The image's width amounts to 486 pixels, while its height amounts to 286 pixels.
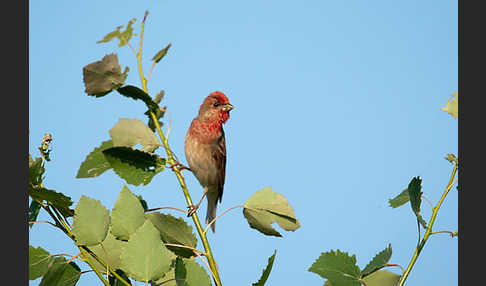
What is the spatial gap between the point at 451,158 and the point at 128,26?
0.87 meters

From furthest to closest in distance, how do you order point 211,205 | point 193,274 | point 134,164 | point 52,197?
point 211,205, point 134,164, point 52,197, point 193,274

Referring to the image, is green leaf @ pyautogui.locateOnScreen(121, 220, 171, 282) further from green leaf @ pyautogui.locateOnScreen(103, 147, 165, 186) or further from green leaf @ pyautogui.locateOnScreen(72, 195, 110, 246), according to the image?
green leaf @ pyautogui.locateOnScreen(103, 147, 165, 186)

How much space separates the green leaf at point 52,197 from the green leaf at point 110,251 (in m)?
0.10

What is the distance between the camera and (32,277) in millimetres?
931

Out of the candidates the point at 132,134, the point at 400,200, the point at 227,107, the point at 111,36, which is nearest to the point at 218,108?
the point at 227,107

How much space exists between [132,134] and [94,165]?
0.12 m

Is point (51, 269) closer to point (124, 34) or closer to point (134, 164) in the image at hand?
point (134, 164)

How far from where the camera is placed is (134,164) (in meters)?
1.08

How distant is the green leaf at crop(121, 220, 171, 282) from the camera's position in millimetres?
781

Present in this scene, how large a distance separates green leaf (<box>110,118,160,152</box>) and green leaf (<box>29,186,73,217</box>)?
23cm

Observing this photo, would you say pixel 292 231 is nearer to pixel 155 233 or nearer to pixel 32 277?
pixel 155 233

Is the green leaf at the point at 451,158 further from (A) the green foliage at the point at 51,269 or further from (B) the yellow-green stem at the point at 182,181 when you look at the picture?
(A) the green foliage at the point at 51,269

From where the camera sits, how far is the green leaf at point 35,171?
35.1 inches

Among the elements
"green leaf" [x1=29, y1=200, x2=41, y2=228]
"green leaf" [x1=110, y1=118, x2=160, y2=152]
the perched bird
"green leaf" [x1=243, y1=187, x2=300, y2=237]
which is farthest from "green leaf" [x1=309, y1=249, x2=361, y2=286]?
the perched bird
